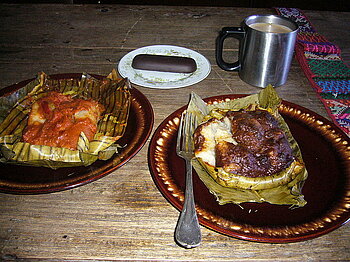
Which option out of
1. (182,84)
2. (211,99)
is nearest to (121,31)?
(182,84)

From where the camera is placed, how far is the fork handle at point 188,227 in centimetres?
76

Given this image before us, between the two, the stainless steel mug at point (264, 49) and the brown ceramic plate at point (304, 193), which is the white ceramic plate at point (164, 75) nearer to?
the stainless steel mug at point (264, 49)

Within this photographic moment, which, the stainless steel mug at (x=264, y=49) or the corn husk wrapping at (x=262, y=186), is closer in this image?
the corn husk wrapping at (x=262, y=186)

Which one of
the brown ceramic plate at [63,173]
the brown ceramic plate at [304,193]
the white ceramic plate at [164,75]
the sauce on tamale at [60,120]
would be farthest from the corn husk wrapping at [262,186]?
the white ceramic plate at [164,75]

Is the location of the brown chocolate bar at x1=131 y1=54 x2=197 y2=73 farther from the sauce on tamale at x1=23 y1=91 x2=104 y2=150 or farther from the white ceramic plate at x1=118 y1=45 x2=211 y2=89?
the sauce on tamale at x1=23 y1=91 x2=104 y2=150

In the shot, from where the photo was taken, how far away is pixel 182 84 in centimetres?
146

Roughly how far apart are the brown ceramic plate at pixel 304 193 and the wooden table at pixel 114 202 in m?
0.06

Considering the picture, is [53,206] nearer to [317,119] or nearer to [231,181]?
[231,181]

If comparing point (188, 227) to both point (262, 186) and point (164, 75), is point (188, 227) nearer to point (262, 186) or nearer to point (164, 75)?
point (262, 186)

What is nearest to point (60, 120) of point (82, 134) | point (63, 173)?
point (82, 134)

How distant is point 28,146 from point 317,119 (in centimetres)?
102

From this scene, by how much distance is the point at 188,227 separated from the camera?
2.57ft

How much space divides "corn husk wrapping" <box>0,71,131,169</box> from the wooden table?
104mm

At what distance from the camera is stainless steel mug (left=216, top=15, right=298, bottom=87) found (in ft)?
4.38
